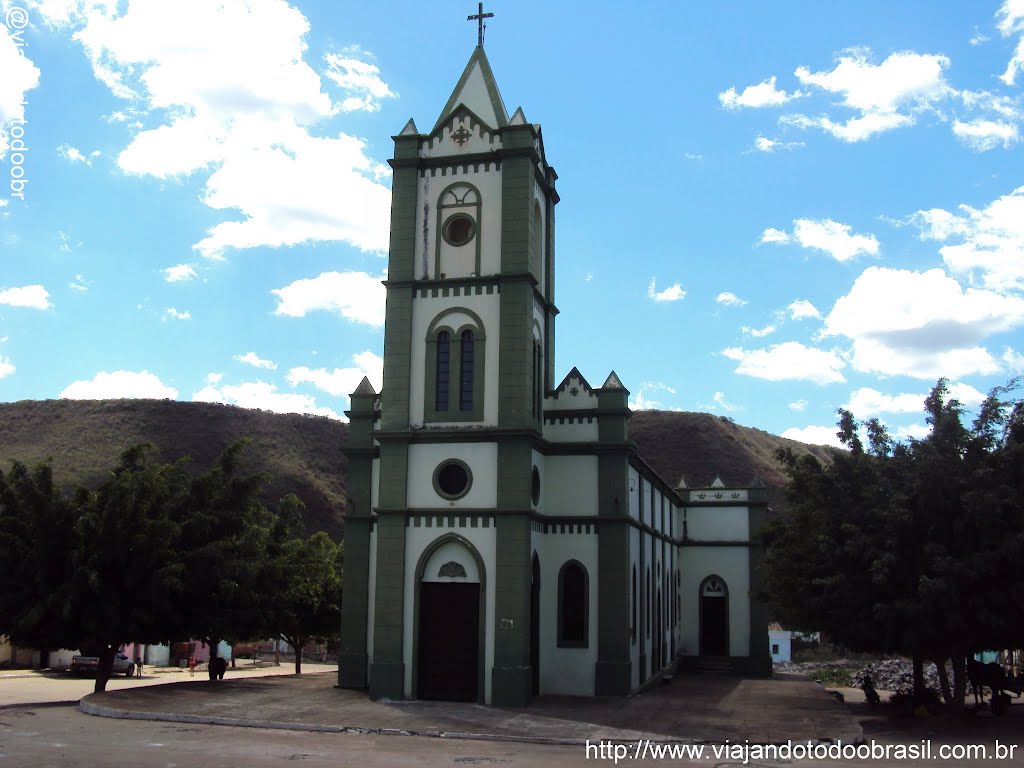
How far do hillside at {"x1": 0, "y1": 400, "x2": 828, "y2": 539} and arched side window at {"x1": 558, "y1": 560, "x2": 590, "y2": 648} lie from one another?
6238 centimetres

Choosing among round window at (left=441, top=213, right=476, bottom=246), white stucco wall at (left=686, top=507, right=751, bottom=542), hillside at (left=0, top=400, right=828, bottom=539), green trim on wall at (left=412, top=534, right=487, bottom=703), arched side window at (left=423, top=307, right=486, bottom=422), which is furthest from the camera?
hillside at (left=0, top=400, right=828, bottom=539)

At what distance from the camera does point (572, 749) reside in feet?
60.6

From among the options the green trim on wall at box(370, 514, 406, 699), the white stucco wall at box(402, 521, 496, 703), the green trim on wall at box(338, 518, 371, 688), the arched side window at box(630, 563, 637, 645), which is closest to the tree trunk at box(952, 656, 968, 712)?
the arched side window at box(630, 563, 637, 645)

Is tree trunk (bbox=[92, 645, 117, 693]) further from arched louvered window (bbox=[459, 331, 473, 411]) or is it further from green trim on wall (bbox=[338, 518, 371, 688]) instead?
arched louvered window (bbox=[459, 331, 473, 411])

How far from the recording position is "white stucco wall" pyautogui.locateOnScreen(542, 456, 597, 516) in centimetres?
2809

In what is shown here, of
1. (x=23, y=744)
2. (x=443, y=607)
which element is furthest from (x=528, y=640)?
(x=23, y=744)

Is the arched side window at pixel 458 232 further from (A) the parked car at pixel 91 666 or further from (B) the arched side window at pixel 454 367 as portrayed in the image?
(A) the parked car at pixel 91 666

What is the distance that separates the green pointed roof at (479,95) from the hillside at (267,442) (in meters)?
61.7

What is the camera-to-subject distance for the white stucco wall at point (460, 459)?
25750 mm

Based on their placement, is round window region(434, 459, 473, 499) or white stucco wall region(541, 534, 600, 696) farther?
white stucco wall region(541, 534, 600, 696)

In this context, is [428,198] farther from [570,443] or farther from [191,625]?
[191,625]

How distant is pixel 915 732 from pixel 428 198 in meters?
18.8

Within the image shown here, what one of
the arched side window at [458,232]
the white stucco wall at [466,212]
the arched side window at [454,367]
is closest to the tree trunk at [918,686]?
the arched side window at [454,367]

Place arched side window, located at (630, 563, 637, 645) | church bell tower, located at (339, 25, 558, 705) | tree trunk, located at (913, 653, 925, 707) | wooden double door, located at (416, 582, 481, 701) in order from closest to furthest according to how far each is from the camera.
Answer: tree trunk, located at (913, 653, 925, 707)
wooden double door, located at (416, 582, 481, 701)
church bell tower, located at (339, 25, 558, 705)
arched side window, located at (630, 563, 637, 645)
